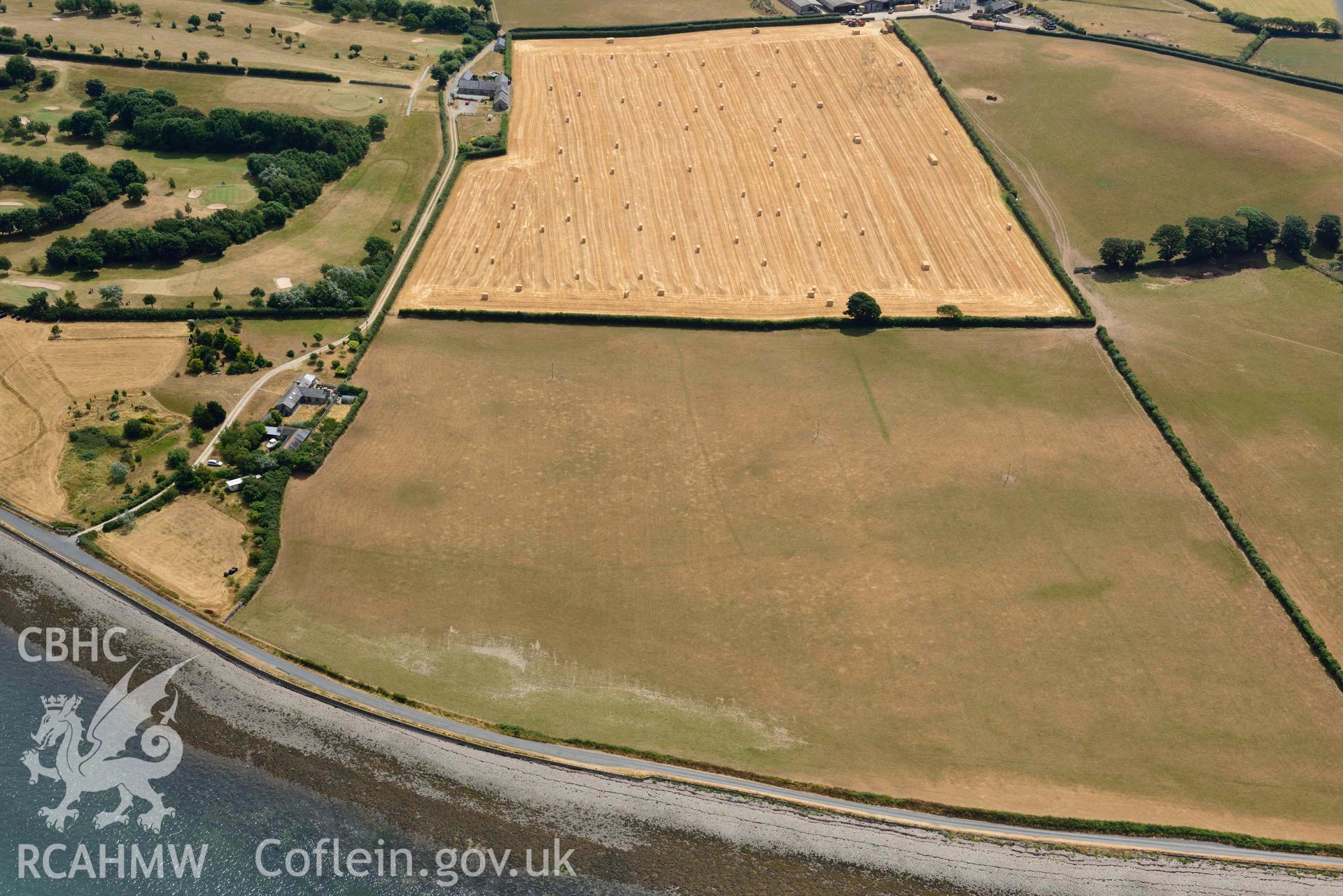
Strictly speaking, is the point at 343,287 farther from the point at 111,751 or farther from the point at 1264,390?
the point at 1264,390

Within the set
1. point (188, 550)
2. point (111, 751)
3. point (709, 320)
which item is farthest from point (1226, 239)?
point (111, 751)

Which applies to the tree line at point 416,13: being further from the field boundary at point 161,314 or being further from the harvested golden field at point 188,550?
the harvested golden field at point 188,550

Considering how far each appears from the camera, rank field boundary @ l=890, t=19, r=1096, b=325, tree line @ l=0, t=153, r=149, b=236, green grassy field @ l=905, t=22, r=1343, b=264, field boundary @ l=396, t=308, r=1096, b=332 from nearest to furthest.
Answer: field boundary @ l=396, t=308, r=1096, b=332 < field boundary @ l=890, t=19, r=1096, b=325 < tree line @ l=0, t=153, r=149, b=236 < green grassy field @ l=905, t=22, r=1343, b=264

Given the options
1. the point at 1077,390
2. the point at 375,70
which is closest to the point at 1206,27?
the point at 1077,390

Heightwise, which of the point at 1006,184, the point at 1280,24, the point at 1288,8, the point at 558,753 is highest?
the point at 1288,8

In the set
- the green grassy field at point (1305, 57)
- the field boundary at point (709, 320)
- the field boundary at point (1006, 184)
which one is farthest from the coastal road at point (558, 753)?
the green grassy field at point (1305, 57)

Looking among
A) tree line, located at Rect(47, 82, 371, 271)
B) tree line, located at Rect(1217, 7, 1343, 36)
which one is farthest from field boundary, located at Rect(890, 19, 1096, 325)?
tree line, located at Rect(47, 82, 371, 271)

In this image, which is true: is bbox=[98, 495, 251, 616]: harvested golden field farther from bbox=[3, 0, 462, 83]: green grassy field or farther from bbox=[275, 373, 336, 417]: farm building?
bbox=[3, 0, 462, 83]: green grassy field
